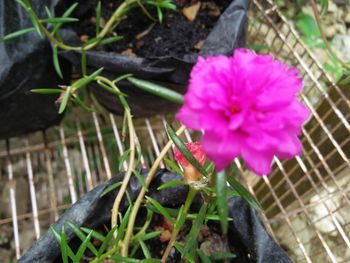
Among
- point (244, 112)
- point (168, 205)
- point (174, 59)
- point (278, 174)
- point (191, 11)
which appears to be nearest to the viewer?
point (244, 112)

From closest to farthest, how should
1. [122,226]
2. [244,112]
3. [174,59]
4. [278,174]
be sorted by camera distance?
1. [244,112]
2. [122,226]
3. [174,59]
4. [278,174]

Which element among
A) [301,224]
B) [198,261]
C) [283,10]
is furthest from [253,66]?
[283,10]

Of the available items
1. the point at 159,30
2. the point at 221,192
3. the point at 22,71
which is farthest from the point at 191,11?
the point at 221,192

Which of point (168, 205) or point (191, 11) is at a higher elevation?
point (191, 11)

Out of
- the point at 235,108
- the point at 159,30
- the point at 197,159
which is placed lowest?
the point at 159,30

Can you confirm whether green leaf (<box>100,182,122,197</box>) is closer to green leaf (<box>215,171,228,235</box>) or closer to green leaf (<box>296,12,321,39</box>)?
green leaf (<box>215,171,228,235</box>)

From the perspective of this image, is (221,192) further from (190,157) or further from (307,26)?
(307,26)

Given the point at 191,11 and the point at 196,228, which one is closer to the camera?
the point at 196,228
